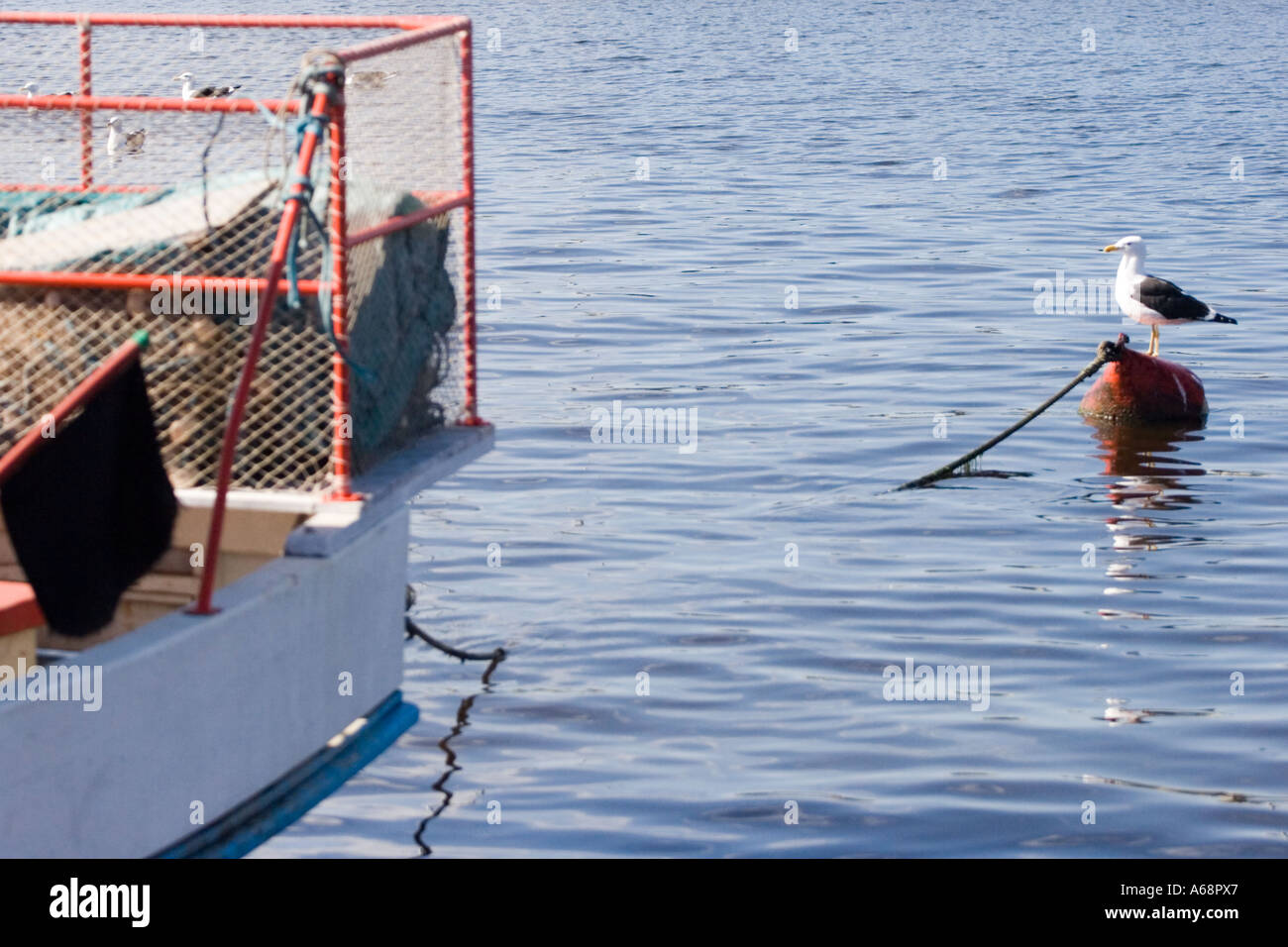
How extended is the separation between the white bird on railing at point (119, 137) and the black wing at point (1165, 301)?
827 cm

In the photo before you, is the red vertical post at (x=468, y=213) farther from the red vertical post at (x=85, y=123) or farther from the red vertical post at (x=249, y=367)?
the red vertical post at (x=85, y=123)

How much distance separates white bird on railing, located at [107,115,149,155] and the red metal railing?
0.55 meters

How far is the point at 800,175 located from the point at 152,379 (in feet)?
77.8

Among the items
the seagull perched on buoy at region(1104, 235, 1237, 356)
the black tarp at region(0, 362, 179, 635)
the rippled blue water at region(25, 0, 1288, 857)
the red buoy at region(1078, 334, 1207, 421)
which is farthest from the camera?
the seagull perched on buoy at region(1104, 235, 1237, 356)

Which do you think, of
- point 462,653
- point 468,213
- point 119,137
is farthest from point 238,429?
point 119,137

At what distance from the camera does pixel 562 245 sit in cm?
2478

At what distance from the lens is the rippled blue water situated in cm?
921

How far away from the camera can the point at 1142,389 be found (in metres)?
16.1

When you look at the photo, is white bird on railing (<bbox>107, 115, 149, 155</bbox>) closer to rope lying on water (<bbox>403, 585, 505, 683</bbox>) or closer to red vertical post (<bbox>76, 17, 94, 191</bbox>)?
red vertical post (<bbox>76, 17, 94, 191</bbox>)

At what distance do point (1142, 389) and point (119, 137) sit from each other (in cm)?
813

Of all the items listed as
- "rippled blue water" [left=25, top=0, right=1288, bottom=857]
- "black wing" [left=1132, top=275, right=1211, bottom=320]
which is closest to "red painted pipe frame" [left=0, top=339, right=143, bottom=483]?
"rippled blue water" [left=25, top=0, right=1288, bottom=857]

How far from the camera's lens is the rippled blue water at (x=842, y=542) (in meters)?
9.21

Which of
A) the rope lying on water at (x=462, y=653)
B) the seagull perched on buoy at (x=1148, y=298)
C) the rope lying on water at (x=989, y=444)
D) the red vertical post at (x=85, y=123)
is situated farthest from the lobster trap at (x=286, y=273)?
the seagull perched on buoy at (x=1148, y=298)
